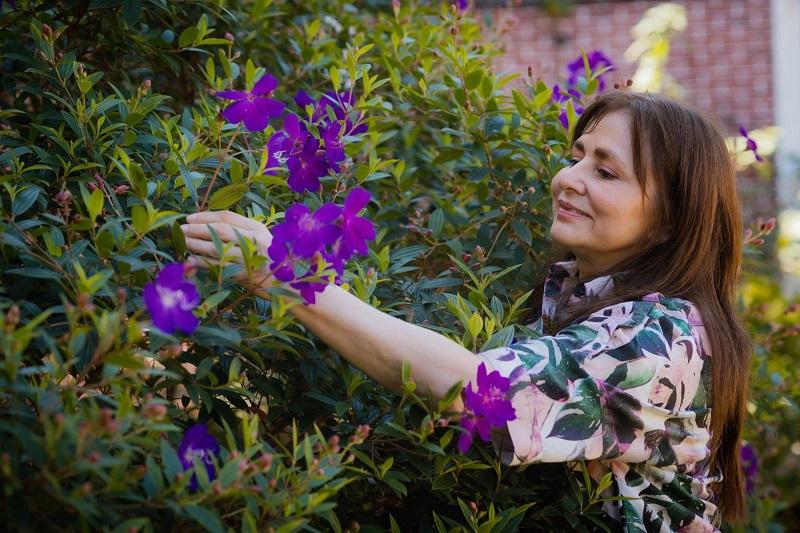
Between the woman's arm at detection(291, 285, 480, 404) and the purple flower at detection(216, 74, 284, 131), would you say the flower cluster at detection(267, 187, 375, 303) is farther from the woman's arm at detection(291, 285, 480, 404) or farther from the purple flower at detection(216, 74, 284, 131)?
the purple flower at detection(216, 74, 284, 131)

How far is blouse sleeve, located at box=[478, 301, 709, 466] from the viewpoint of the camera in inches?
58.7

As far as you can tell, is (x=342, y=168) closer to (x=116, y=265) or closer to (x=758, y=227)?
(x=116, y=265)

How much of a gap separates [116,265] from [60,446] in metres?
0.42

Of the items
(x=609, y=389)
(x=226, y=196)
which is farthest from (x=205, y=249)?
(x=609, y=389)

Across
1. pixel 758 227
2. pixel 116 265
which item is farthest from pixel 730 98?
pixel 116 265

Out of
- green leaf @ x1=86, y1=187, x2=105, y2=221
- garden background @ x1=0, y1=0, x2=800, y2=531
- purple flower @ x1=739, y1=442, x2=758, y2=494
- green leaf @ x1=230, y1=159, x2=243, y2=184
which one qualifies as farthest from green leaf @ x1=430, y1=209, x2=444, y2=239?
purple flower @ x1=739, y1=442, x2=758, y2=494

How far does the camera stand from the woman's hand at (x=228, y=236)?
1351 mm

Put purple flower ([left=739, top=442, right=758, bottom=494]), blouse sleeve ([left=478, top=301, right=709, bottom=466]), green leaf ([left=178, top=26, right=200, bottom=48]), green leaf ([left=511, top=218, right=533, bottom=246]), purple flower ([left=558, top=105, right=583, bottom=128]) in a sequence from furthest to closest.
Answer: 1. purple flower ([left=739, top=442, right=758, bottom=494])
2. purple flower ([left=558, top=105, right=583, bottom=128])
3. green leaf ([left=511, top=218, right=533, bottom=246])
4. green leaf ([left=178, top=26, right=200, bottom=48])
5. blouse sleeve ([left=478, top=301, right=709, bottom=466])

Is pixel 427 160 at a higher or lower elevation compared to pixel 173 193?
lower

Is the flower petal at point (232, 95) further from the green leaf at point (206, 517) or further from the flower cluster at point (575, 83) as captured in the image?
the flower cluster at point (575, 83)

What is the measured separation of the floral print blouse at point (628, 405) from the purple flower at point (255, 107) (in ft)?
1.89

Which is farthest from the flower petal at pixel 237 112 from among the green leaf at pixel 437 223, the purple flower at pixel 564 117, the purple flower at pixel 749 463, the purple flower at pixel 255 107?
the purple flower at pixel 749 463

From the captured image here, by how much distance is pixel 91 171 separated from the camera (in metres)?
1.69

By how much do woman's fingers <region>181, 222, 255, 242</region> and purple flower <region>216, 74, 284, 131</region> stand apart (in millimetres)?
287
